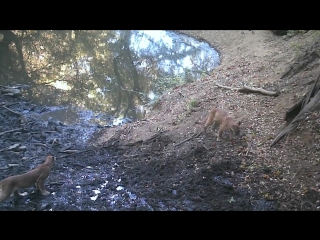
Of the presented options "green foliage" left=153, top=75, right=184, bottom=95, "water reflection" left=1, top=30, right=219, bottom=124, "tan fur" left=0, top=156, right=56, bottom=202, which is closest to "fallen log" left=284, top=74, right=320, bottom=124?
"tan fur" left=0, top=156, right=56, bottom=202

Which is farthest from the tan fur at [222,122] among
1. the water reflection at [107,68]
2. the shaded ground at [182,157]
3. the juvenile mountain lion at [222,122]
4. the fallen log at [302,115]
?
the water reflection at [107,68]

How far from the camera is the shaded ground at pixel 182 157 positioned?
24.0 ft

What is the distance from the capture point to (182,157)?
357 inches

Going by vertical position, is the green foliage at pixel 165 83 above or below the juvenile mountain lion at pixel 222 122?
below

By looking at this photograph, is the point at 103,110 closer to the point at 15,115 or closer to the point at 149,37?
the point at 15,115

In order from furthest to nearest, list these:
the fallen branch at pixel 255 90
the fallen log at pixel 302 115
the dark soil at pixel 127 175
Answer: the fallen branch at pixel 255 90 < the fallen log at pixel 302 115 < the dark soil at pixel 127 175

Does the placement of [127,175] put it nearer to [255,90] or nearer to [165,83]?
[255,90]

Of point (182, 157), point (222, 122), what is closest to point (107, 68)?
point (222, 122)

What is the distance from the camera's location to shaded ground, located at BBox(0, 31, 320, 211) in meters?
7.30

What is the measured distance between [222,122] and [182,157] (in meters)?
1.40

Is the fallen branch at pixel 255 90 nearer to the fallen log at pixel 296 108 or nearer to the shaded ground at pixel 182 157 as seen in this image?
the shaded ground at pixel 182 157

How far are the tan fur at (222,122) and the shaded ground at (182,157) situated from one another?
0.84ft

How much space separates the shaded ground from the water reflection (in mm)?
2003

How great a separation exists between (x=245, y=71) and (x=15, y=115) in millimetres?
8711
